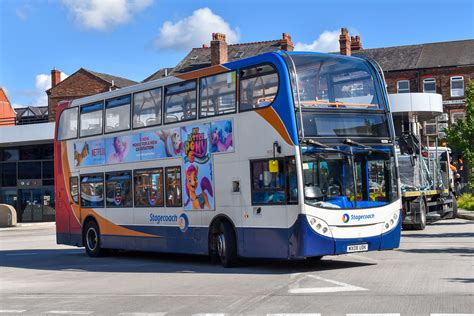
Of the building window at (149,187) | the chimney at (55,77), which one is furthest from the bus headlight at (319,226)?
the chimney at (55,77)

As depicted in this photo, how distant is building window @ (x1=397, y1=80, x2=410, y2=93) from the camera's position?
210ft

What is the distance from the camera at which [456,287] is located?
1136 centimetres

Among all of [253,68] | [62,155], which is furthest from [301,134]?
[62,155]

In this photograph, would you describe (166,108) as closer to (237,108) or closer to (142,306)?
(237,108)

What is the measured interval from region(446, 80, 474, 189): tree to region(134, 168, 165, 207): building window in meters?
36.5

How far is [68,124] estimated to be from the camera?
71.8 ft

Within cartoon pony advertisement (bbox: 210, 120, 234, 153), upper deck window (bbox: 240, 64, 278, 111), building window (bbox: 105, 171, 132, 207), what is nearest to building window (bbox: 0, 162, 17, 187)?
building window (bbox: 105, 171, 132, 207)

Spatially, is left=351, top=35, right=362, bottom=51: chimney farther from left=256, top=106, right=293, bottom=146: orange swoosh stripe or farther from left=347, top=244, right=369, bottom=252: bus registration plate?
left=347, top=244, right=369, bottom=252: bus registration plate

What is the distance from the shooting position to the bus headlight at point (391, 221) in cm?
1501

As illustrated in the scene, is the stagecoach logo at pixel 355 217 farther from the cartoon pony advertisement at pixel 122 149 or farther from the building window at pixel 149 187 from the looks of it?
the cartoon pony advertisement at pixel 122 149

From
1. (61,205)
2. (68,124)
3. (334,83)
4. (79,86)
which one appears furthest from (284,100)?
(79,86)

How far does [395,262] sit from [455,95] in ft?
168

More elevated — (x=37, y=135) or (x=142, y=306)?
(x=37, y=135)

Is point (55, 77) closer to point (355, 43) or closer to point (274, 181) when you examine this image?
point (355, 43)
